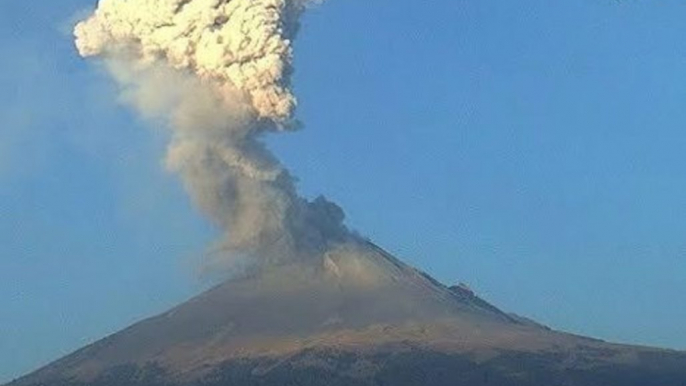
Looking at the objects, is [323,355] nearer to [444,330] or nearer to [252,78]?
[444,330]

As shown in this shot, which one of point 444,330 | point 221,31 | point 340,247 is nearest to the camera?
point 221,31

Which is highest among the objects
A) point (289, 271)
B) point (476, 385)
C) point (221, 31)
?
point (221, 31)

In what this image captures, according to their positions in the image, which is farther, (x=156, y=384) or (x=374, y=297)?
(x=374, y=297)

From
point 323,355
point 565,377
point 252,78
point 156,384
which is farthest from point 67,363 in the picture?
point 565,377

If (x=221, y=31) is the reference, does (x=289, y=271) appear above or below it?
below

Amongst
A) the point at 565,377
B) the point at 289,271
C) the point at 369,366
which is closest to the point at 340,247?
the point at 289,271

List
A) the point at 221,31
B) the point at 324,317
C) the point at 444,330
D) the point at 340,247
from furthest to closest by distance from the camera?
the point at 340,247, the point at 324,317, the point at 444,330, the point at 221,31

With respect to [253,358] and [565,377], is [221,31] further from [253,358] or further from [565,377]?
[565,377]
